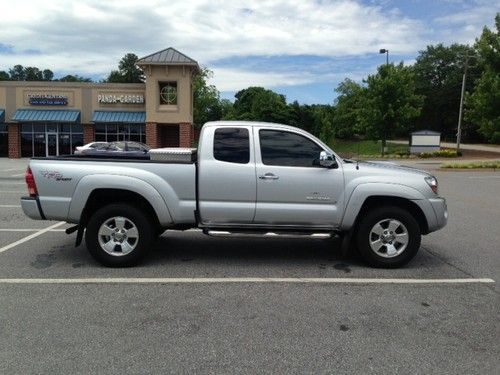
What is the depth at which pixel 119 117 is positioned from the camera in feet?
124

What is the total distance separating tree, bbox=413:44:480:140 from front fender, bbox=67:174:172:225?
80.9 m

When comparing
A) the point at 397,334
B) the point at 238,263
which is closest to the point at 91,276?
the point at 238,263

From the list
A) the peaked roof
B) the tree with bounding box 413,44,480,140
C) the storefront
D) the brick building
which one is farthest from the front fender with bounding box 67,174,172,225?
the tree with bounding box 413,44,480,140

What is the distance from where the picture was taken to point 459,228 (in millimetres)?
9203

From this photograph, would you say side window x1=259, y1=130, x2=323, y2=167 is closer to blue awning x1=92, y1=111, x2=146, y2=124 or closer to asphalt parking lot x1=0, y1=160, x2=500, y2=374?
asphalt parking lot x1=0, y1=160, x2=500, y2=374

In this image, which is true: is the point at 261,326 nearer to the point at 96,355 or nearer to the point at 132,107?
the point at 96,355

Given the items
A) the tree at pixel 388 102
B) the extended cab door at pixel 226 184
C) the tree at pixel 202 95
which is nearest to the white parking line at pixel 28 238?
the extended cab door at pixel 226 184

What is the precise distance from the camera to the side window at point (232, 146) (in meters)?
6.20

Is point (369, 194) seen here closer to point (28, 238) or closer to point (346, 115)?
point (28, 238)

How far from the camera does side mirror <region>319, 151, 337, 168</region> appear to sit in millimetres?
6023

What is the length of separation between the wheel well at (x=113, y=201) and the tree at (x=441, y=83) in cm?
8072

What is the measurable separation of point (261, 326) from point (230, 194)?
2.11 m

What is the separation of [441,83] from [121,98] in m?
70.0

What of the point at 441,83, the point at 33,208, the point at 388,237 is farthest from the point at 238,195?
the point at 441,83
